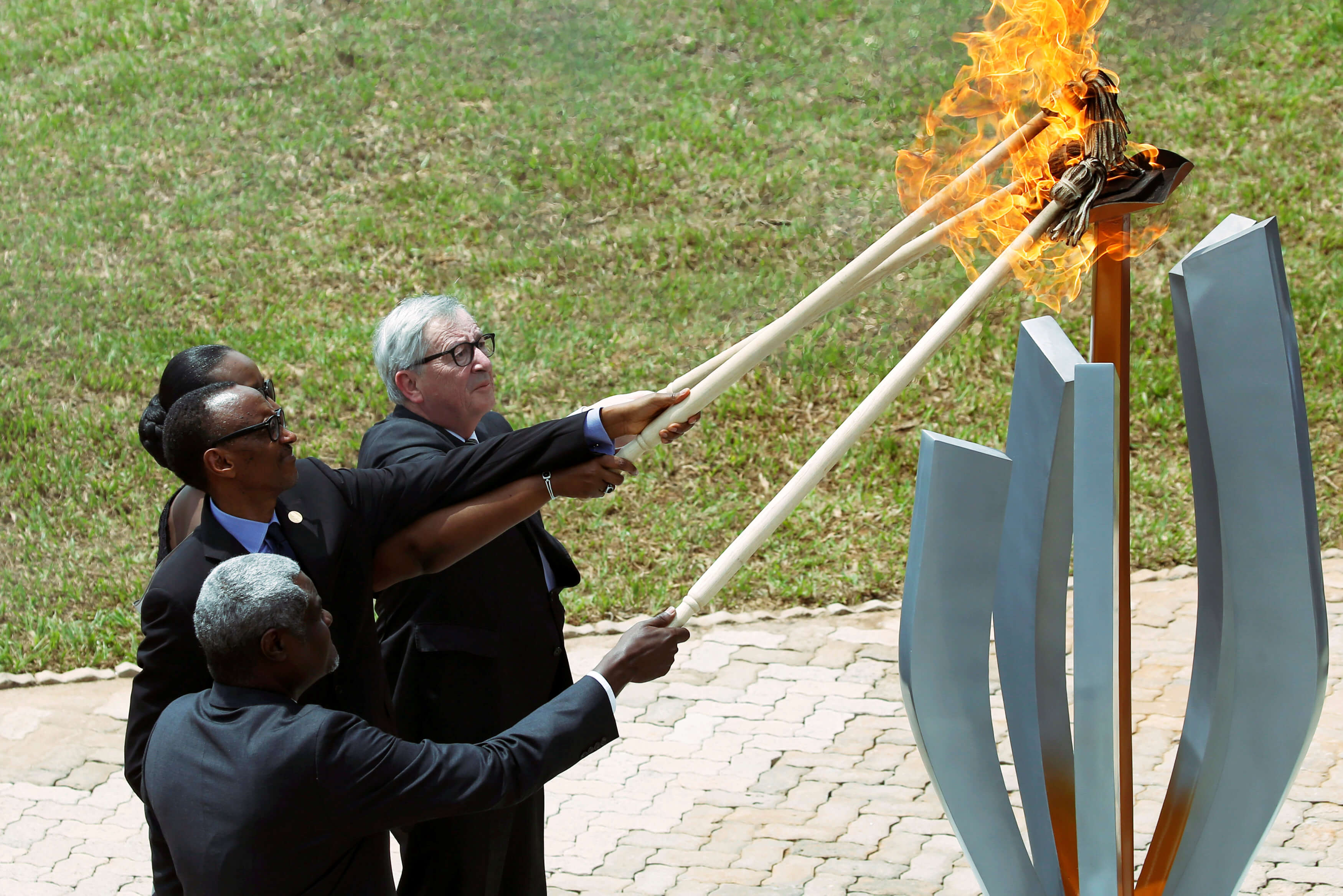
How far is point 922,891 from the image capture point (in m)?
4.68

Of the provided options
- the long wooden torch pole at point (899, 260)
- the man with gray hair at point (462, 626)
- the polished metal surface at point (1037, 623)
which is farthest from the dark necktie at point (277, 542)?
the polished metal surface at point (1037, 623)

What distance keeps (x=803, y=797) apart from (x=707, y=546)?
2725mm

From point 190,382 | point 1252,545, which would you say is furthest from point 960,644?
point 190,382

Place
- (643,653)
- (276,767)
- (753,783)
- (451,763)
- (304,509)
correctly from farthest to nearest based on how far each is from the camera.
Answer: (753,783) → (304,509) → (643,653) → (451,763) → (276,767)

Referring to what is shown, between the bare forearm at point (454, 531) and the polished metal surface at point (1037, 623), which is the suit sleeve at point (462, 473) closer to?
the bare forearm at point (454, 531)

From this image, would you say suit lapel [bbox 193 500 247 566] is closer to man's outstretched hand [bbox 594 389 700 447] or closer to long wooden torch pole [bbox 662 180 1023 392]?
man's outstretched hand [bbox 594 389 700 447]

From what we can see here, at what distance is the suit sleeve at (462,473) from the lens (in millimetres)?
3262

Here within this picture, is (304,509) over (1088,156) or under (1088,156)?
under

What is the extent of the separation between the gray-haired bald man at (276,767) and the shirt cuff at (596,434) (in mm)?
926

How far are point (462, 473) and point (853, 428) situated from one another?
0.96m

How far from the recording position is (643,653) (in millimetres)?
2949

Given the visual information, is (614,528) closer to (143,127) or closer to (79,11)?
(143,127)

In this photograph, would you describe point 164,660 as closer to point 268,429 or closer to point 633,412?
point 268,429

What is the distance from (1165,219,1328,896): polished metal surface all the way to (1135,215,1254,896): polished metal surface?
0.04 feet
